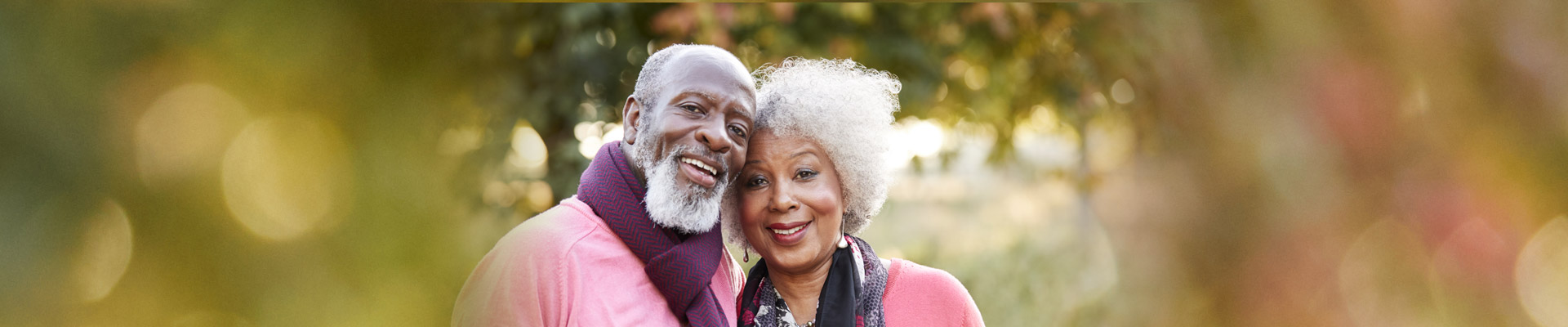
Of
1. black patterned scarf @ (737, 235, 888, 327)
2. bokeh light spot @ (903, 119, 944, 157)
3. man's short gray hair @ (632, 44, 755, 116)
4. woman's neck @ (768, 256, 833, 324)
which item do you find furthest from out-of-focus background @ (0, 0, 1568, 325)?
bokeh light spot @ (903, 119, 944, 157)

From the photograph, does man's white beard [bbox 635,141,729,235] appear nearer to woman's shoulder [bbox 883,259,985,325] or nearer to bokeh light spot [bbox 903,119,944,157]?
woman's shoulder [bbox 883,259,985,325]

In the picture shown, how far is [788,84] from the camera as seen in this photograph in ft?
9.26

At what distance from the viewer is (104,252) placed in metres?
0.31

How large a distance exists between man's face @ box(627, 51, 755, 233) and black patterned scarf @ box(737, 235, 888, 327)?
16.1 inches

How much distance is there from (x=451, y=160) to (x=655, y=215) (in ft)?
5.99

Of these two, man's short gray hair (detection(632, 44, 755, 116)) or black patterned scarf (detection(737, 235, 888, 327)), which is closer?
man's short gray hair (detection(632, 44, 755, 116))

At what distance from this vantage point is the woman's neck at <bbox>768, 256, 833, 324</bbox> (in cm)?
277

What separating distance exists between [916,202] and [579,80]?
4.13 meters

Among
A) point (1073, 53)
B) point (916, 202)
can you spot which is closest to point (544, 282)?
point (1073, 53)

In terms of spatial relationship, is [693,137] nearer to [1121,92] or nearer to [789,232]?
[789,232]

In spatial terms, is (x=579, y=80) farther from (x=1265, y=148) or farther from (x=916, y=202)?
(x=916, y=202)

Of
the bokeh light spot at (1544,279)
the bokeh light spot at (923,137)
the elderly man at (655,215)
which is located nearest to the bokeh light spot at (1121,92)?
the bokeh light spot at (923,137)

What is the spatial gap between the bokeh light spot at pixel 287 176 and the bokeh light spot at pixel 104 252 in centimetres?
3

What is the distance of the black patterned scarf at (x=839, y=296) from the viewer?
8.68ft
